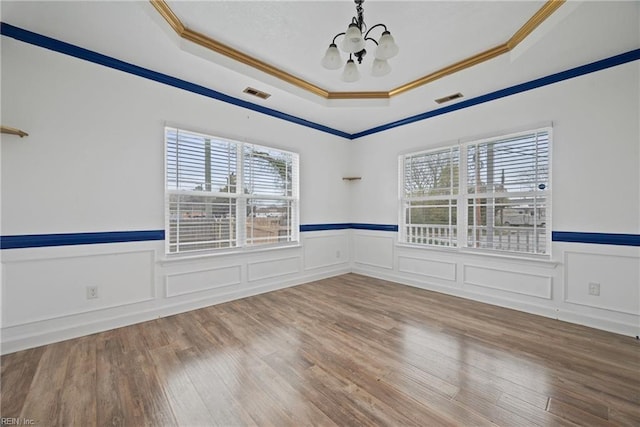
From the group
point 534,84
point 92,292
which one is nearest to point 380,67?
point 534,84

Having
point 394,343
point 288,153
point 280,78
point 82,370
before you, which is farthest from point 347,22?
A: point 82,370

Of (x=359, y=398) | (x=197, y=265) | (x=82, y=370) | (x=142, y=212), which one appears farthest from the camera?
(x=197, y=265)

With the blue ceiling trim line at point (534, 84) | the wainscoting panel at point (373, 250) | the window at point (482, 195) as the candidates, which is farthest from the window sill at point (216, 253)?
the blue ceiling trim line at point (534, 84)

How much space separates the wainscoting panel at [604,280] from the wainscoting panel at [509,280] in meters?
0.19

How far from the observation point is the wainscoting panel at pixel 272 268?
379 cm

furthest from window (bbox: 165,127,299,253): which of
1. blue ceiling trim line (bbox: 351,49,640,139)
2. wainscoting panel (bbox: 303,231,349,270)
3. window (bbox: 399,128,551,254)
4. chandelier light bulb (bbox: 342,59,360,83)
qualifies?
blue ceiling trim line (bbox: 351,49,640,139)

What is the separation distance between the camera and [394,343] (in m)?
2.38

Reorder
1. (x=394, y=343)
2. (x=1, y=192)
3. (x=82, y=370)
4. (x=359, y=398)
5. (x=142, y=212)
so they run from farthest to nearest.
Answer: (x=142, y=212) < (x=394, y=343) < (x=1, y=192) < (x=82, y=370) < (x=359, y=398)

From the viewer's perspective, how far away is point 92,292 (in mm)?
2588

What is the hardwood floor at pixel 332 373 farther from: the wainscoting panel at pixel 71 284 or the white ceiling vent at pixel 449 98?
the white ceiling vent at pixel 449 98

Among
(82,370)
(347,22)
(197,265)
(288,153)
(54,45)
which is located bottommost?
(82,370)

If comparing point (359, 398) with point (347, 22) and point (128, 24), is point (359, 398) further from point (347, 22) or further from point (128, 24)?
point (128, 24)

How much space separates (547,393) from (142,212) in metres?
3.81

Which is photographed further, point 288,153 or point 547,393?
point 288,153
